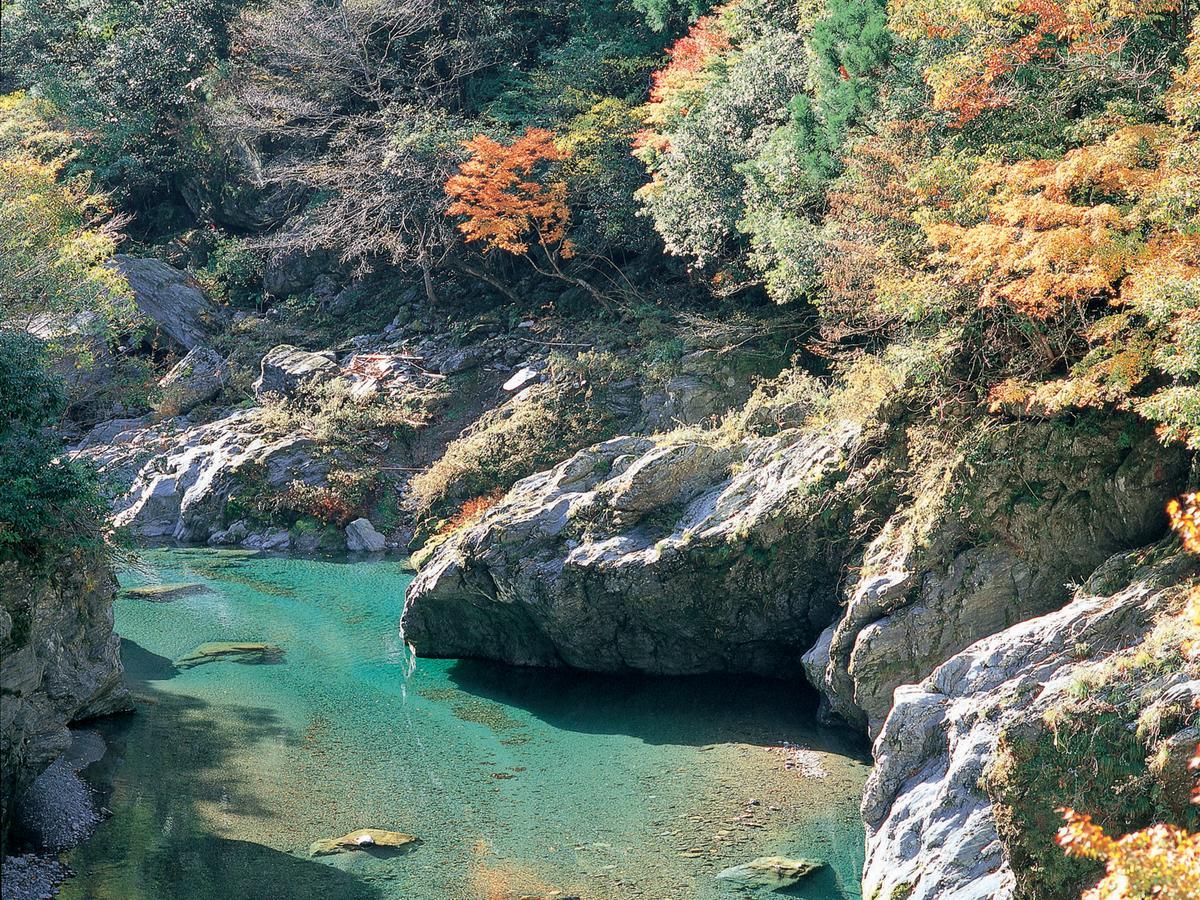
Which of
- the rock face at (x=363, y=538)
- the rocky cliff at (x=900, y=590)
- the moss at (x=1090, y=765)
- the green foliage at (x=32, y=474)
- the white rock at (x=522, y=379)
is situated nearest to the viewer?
the moss at (x=1090, y=765)

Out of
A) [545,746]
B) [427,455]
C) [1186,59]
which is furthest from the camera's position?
[427,455]

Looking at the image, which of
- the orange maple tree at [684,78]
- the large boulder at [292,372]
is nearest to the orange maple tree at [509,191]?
the orange maple tree at [684,78]

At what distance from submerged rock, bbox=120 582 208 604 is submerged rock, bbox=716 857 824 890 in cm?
1477

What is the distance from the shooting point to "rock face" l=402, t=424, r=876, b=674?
15.4m

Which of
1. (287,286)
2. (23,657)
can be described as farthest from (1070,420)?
(287,286)

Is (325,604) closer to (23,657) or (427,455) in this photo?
(427,455)

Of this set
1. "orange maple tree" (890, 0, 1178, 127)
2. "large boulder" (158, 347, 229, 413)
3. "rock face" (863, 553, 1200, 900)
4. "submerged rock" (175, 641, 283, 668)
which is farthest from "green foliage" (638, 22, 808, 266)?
"large boulder" (158, 347, 229, 413)

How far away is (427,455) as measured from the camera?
94.9ft

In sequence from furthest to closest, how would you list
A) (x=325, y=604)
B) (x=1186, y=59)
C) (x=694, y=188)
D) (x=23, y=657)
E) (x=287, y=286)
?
(x=287, y=286) → (x=694, y=188) → (x=325, y=604) → (x=1186, y=59) → (x=23, y=657)

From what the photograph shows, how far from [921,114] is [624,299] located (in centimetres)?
1320

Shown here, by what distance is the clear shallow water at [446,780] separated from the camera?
11.3m

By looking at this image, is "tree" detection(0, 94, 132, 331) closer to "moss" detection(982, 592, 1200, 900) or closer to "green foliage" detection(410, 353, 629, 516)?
"green foliage" detection(410, 353, 629, 516)

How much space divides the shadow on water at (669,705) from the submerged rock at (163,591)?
24.3ft

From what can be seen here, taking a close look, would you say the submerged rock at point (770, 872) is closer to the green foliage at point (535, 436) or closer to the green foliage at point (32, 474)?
the green foliage at point (32, 474)
